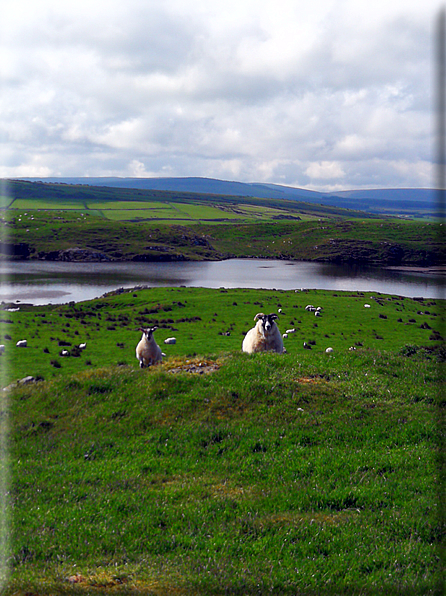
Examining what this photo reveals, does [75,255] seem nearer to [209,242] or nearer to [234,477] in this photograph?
[209,242]

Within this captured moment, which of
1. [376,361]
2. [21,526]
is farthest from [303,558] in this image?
[376,361]

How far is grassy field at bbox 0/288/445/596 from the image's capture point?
5566 mm

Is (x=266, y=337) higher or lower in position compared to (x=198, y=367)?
higher

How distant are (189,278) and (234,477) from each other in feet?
323

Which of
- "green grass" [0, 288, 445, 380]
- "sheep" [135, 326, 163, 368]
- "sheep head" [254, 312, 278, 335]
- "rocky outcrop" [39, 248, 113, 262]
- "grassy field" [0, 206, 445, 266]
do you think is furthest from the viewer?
"grassy field" [0, 206, 445, 266]

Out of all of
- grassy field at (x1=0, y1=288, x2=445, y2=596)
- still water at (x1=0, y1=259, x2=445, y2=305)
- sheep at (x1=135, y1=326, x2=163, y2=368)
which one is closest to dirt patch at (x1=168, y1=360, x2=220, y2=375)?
grassy field at (x1=0, y1=288, x2=445, y2=596)

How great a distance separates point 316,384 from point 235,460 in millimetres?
4343

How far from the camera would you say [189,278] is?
347 ft

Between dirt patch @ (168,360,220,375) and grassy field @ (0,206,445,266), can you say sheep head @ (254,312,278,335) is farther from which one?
grassy field @ (0,206,445,266)

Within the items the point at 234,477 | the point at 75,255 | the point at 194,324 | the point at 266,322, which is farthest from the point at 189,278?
the point at 234,477

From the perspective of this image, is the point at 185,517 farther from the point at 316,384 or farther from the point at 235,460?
the point at 316,384

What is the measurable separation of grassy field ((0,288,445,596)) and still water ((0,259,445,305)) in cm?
6197

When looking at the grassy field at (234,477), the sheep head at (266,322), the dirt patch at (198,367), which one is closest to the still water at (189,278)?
the sheep head at (266,322)

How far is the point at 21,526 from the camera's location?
6.58 metres
